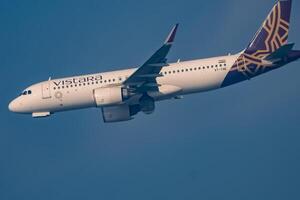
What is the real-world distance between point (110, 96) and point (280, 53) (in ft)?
53.8

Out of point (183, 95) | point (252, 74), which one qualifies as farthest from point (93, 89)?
point (252, 74)

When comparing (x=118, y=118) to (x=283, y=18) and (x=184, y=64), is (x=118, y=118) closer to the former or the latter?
(x=184, y=64)

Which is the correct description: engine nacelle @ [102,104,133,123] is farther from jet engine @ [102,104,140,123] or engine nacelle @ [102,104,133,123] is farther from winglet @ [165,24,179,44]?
winglet @ [165,24,179,44]

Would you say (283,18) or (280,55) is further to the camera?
(283,18)

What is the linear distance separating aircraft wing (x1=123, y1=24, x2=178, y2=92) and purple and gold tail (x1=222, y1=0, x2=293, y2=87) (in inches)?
268

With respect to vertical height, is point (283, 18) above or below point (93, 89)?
above

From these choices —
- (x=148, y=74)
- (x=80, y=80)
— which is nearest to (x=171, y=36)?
(x=148, y=74)

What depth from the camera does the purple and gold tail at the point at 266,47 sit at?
87312 mm

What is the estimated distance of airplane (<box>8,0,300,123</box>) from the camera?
284ft

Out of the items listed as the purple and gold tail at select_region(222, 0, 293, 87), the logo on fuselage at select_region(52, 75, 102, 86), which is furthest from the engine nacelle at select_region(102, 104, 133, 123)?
the purple and gold tail at select_region(222, 0, 293, 87)

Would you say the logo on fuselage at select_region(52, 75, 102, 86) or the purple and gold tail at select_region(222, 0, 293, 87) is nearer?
the purple and gold tail at select_region(222, 0, 293, 87)

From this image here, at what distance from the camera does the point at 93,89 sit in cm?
8881

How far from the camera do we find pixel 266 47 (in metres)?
89.8

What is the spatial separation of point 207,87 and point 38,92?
54.8ft
